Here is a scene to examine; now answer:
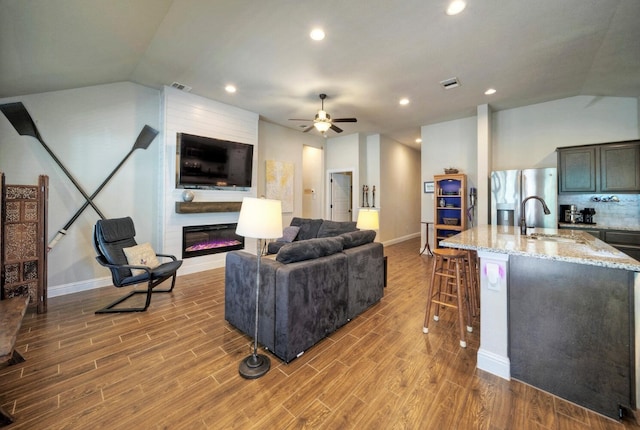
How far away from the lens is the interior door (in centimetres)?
753

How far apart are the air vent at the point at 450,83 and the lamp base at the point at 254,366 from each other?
445 centimetres

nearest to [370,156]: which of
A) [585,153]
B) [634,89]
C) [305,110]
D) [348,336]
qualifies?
[305,110]

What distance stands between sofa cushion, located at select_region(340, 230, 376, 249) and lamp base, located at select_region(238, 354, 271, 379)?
1367 millimetres

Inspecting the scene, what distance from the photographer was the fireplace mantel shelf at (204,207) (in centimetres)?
425

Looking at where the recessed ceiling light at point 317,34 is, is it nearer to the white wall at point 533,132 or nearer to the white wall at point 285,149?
the white wall at point 285,149

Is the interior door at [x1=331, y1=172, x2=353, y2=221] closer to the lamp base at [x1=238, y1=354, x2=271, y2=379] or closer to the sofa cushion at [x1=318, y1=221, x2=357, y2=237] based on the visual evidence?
the sofa cushion at [x1=318, y1=221, x2=357, y2=237]

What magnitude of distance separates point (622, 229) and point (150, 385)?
237 inches

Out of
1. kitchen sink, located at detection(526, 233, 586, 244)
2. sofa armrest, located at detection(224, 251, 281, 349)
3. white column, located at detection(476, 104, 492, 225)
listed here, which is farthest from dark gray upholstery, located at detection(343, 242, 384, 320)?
white column, located at detection(476, 104, 492, 225)

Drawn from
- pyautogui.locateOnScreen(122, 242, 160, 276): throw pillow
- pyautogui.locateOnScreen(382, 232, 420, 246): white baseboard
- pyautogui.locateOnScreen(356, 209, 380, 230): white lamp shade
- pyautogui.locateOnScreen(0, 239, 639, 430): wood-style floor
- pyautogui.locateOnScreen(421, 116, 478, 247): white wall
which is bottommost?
pyautogui.locateOnScreen(0, 239, 639, 430): wood-style floor

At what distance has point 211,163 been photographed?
4621mm

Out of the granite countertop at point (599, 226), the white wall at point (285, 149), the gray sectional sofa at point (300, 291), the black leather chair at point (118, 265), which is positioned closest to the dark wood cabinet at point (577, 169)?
the granite countertop at point (599, 226)

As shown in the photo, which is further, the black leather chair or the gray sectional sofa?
the black leather chair

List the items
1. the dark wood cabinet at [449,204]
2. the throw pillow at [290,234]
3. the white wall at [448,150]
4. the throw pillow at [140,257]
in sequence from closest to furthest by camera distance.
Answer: the throw pillow at [140,257] → the throw pillow at [290,234] → the dark wood cabinet at [449,204] → the white wall at [448,150]

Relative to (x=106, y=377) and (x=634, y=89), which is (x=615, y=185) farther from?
(x=106, y=377)
